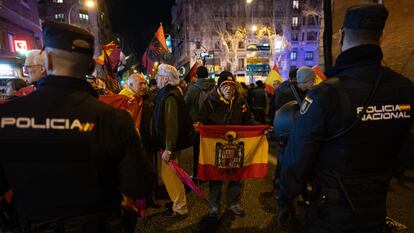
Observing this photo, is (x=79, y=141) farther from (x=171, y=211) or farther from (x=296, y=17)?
(x=296, y=17)

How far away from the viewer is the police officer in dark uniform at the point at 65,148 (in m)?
1.59

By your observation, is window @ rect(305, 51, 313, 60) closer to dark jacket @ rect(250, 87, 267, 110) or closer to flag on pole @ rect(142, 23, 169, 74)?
dark jacket @ rect(250, 87, 267, 110)

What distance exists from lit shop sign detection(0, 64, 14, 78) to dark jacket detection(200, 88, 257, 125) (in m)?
12.1

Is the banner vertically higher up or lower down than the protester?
higher up

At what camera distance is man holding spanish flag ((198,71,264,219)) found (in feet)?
14.1

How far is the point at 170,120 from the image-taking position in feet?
13.3

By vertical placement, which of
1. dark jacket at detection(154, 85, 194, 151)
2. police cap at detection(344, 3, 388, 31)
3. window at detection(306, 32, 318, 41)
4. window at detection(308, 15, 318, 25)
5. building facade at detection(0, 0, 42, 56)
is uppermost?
window at detection(308, 15, 318, 25)

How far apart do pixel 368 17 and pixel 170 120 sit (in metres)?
2.86

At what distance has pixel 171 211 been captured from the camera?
4551 millimetres

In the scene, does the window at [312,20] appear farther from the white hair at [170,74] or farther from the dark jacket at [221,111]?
the white hair at [170,74]

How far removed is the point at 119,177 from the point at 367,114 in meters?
1.72

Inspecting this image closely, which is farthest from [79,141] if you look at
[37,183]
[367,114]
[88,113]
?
[367,114]

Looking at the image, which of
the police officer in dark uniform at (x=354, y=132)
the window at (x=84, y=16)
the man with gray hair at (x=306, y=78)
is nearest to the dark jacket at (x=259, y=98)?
the man with gray hair at (x=306, y=78)

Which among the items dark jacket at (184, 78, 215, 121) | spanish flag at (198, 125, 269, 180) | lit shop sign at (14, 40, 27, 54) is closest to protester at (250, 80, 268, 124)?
dark jacket at (184, 78, 215, 121)
